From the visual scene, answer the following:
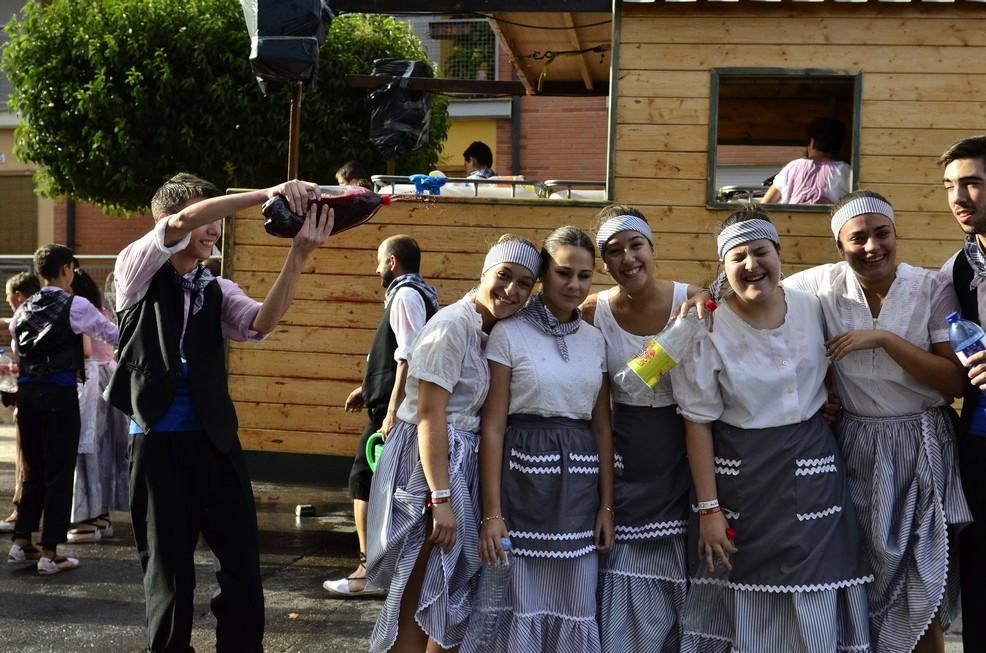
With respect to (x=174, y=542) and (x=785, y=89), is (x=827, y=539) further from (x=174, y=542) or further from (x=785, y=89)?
(x=785, y=89)

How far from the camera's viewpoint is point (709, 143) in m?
7.75

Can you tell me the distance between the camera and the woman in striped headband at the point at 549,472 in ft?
12.5

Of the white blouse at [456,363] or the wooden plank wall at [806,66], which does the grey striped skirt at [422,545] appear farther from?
the wooden plank wall at [806,66]

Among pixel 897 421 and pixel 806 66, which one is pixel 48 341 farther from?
pixel 806 66

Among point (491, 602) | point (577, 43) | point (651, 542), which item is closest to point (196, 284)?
point (491, 602)

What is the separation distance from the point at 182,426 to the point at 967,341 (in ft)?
8.71

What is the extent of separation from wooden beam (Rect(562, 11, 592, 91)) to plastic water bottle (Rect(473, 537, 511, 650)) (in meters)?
5.39

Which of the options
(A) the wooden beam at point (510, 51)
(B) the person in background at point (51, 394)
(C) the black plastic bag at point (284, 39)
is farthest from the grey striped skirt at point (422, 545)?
(A) the wooden beam at point (510, 51)

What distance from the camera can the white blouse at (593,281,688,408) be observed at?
3916mm

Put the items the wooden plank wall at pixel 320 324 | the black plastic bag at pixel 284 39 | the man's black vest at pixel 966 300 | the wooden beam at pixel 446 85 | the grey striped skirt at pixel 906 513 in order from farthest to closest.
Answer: the wooden beam at pixel 446 85 → the wooden plank wall at pixel 320 324 → the black plastic bag at pixel 284 39 → the man's black vest at pixel 966 300 → the grey striped skirt at pixel 906 513

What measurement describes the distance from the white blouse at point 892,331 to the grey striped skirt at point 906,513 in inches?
2.2

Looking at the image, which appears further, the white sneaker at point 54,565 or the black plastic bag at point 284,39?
the white sneaker at point 54,565

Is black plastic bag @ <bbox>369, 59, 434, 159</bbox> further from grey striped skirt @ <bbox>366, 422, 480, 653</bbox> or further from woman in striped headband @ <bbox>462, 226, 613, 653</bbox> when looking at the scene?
grey striped skirt @ <bbox>366, 422, 480, 653</bbox>

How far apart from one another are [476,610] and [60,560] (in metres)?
3.98
